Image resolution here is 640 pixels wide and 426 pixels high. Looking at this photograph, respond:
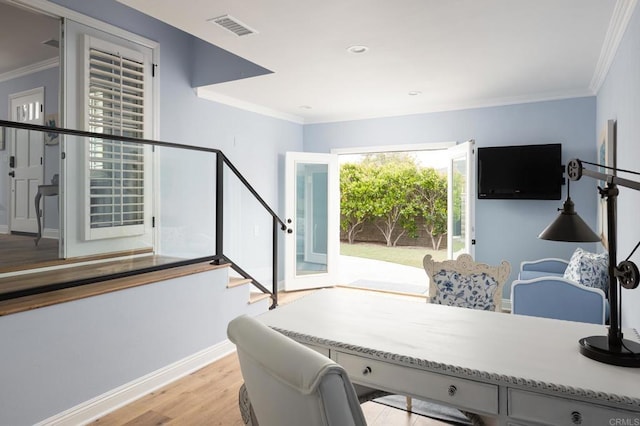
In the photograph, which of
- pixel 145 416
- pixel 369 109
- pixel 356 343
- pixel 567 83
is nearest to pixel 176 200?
pixel 145 416

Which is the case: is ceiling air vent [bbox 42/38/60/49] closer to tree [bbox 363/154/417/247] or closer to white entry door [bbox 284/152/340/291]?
white entry door [bbox 284/152/340/291]

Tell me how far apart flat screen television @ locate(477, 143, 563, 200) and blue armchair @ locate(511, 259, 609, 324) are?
2004 millimetres

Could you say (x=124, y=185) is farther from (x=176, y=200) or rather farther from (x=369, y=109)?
(x=369, y=109)

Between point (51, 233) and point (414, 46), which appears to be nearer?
point (51, 233)

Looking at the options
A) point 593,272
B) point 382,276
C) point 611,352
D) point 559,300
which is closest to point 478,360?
point 611,352

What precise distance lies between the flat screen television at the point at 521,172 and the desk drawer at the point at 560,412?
3934 mm

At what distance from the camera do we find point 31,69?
4.93 metres

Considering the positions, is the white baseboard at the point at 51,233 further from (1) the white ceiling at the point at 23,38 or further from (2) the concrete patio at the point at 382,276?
(2) the concrete patio at the point at 382,276

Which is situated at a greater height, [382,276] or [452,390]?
[452,390]

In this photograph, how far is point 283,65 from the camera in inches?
144

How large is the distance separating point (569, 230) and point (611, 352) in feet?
1.33

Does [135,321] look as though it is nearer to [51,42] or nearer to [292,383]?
[292,383]

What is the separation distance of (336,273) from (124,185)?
369 centimetres

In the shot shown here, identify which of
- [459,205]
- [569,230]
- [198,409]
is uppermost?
[459,205]
